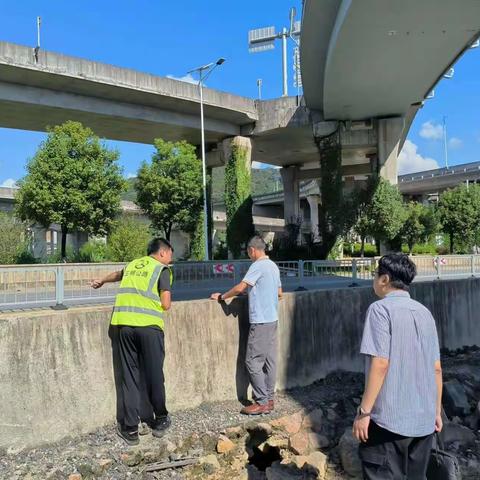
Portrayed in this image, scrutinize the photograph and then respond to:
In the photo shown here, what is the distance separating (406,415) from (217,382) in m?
3.19

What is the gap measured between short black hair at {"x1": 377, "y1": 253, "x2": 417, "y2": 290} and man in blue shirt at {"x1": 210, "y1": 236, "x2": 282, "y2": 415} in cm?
246

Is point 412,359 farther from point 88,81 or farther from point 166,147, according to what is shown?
point 166,147

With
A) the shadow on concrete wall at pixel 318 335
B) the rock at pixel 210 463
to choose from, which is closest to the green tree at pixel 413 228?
the shadow on concrete wall at pixel 318 335

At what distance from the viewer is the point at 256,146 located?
35812mm

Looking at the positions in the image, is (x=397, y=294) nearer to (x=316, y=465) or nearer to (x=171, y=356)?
(x=316, y=465)

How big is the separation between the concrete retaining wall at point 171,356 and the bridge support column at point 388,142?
77.6ft

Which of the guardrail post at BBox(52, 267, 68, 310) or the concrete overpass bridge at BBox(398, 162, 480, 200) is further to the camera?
the concrete overpass bridge at BBox(398, 162, 480, 200)

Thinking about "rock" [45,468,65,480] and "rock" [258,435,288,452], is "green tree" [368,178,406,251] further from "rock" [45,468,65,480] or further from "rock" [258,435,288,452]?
"rock" [45,468,65,480]

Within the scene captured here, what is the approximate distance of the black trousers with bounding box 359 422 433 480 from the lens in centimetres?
Answer: 268

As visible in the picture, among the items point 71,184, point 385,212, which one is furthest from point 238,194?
point 71,184

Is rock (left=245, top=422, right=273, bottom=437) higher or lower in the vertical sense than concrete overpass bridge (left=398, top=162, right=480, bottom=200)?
lower

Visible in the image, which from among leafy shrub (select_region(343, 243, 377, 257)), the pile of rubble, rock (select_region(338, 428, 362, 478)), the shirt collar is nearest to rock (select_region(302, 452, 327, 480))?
the pile of rubble

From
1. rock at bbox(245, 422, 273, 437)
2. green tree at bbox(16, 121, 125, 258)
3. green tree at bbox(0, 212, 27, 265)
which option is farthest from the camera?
green tree at bbox(0, 212, 27, 265)

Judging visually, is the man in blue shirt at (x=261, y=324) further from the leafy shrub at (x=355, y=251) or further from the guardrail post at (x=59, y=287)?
the leafy shrub at (x=355, y=251)
